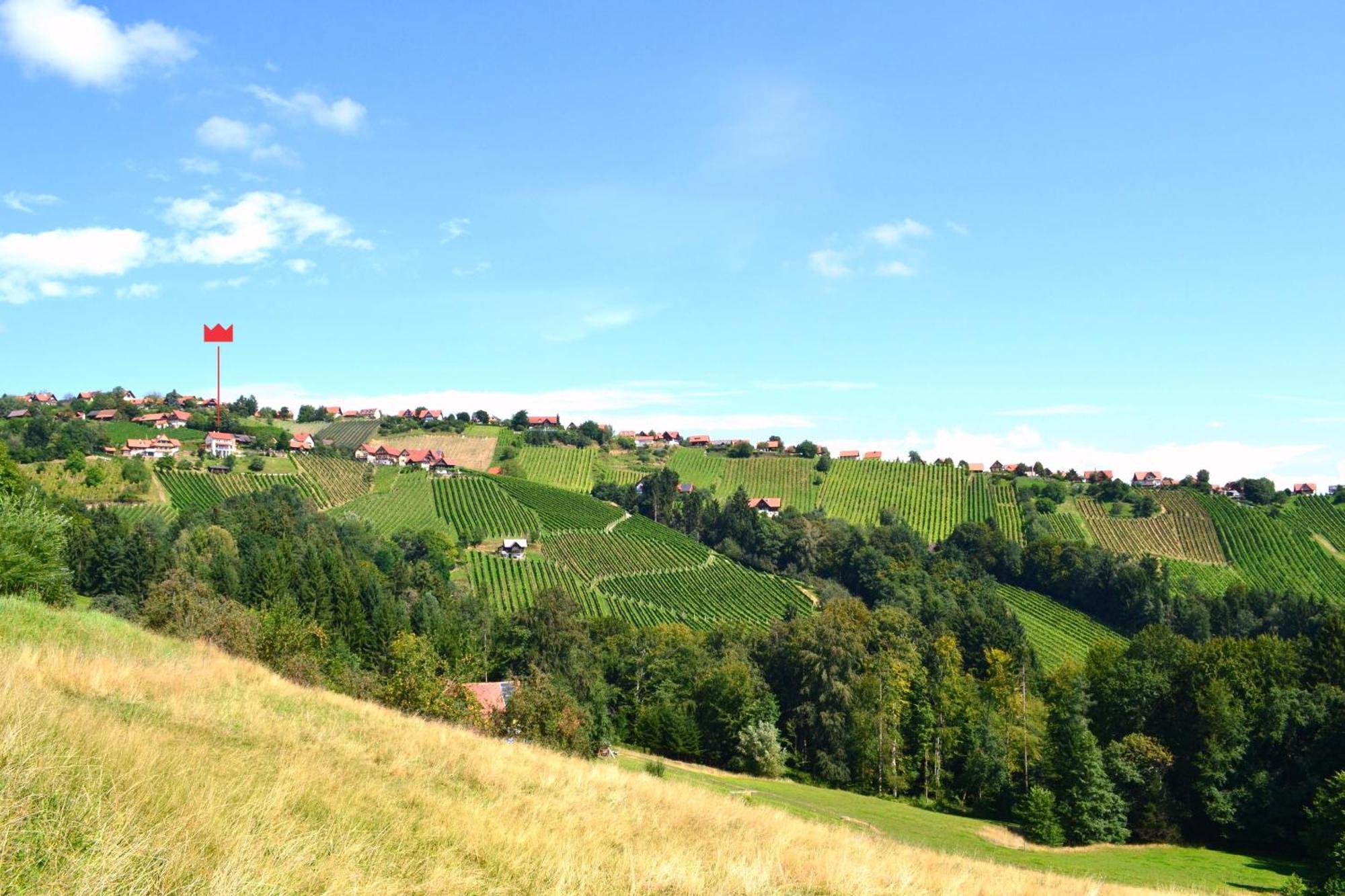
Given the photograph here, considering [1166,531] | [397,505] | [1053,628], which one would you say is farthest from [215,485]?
[1166,531]

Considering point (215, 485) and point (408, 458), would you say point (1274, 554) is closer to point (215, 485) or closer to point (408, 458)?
point (408, 458)

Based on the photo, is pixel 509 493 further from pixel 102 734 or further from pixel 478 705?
pixel 102 734

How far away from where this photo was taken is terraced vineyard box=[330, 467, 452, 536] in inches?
4375

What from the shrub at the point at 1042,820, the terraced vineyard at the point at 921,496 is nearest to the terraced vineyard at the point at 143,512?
the shrub at the point at 1042,820

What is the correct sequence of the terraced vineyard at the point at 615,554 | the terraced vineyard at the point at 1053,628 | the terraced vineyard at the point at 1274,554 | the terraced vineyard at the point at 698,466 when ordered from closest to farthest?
the terraced vineyard at the point at 1053,628, the terraced vineyard at the point at 615,554, the terraced vineyard at the point at 1274,554, the terraced vineyard at the point at 698,466

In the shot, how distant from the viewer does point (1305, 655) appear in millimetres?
60594

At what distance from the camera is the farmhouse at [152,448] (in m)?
122

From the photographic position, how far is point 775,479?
559 feet

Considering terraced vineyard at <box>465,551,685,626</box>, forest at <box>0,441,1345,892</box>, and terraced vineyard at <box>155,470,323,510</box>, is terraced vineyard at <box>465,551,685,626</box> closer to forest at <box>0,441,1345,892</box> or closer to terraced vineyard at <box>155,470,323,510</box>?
forest at <box>0,441,1345,892</box>

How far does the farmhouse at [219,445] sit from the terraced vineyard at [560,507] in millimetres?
41453

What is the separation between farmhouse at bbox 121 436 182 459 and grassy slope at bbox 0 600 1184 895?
121652mm

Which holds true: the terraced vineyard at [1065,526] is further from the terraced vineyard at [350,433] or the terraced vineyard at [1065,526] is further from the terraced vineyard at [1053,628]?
the terraced vineyard at [350,433]

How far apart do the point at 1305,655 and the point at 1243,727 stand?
14596 mm

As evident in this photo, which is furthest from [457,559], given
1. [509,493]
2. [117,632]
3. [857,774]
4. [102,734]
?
[102,734]
